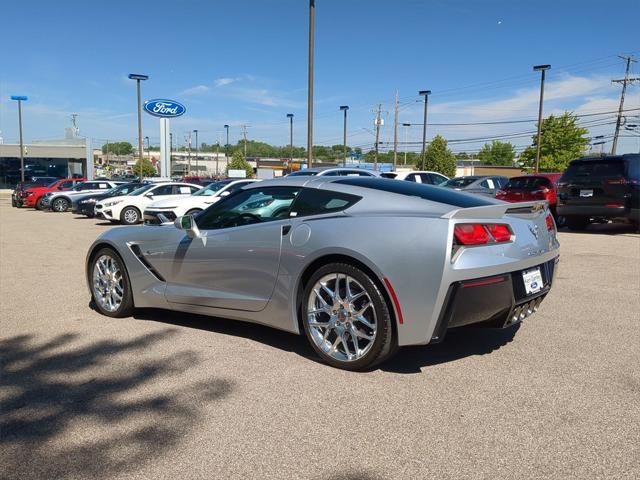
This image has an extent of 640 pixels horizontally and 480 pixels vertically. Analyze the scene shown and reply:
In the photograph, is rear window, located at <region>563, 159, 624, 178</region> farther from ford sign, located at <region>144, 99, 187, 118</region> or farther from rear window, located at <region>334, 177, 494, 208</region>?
ford sign, located at <region>144, 99, 187, 118</region>

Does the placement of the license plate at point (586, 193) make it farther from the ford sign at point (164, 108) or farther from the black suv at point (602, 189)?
the ford sign at point (164, 108)

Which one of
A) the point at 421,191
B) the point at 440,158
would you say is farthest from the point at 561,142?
the point at 421,191

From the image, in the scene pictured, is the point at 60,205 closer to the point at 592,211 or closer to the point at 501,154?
the point at 592,211

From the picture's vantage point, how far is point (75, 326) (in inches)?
202

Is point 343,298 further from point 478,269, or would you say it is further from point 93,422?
point 93,422

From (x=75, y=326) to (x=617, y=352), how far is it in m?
4.74

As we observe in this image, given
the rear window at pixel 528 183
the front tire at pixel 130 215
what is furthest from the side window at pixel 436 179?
the front tire at pixel 130 215

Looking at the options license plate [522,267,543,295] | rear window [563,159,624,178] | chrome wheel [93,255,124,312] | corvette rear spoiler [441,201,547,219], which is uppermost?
rear window [563,159,624,178]

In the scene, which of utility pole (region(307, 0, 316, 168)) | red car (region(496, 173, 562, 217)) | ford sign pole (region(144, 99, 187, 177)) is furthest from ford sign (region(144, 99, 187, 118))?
red car (region(496, 173, 562, 217))

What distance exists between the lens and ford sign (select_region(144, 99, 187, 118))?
38156 mm

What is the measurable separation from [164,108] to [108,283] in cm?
3589

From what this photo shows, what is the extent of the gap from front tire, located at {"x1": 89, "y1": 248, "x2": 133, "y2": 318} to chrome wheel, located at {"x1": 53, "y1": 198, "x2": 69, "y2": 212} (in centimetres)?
2138

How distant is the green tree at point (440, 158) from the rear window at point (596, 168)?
67.5 metres

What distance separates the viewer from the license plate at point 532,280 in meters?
3.78
